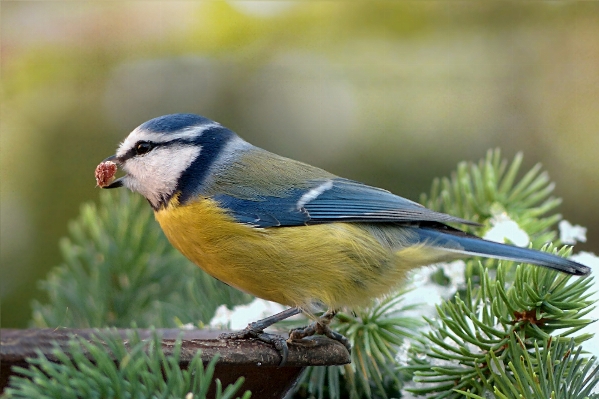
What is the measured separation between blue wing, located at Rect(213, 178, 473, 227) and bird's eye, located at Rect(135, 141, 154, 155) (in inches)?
8.2

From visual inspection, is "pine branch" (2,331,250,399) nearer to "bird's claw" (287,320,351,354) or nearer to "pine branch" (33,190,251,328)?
"bird's claw" (287,320,351,354)

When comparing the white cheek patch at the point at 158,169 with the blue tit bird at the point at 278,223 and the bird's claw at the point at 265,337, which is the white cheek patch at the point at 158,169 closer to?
the blue tit bird at the point at 278,223

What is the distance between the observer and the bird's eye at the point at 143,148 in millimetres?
1368

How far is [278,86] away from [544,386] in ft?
6.58

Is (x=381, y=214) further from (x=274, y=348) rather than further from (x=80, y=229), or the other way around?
(x=80, y=229)

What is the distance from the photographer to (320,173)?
4.64 ft

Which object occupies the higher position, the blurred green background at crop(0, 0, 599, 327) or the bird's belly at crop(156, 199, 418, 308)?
the blurred green background at crop(0, 0, 599, 327)

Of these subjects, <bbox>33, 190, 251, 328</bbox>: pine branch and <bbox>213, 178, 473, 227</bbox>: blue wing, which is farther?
<bbox>33, 190, 251, 328</bbox>: pine branch

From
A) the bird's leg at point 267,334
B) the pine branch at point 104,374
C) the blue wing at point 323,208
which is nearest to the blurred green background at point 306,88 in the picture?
the blue wing at point 323,208

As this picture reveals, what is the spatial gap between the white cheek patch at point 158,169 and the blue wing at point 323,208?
0.13 metres

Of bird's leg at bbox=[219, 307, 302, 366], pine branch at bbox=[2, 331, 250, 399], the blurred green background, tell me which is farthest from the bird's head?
the blurred green background

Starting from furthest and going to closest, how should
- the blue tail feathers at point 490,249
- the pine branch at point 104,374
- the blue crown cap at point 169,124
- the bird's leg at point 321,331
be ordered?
the blue crown cap at point 169,124
the bird's leg at point 321,331
the blue tail feathers at point 490,249
the pine branch at point 104,374

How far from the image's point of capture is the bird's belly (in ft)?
3.83

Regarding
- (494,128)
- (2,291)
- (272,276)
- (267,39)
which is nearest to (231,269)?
(272,276)
